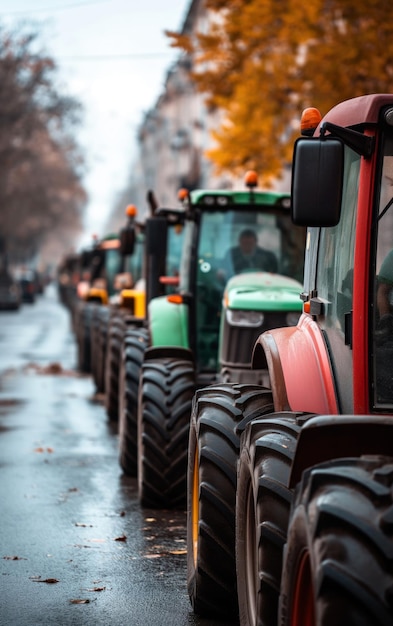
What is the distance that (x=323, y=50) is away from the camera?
22.0 meters

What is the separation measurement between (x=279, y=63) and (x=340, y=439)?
20160mm

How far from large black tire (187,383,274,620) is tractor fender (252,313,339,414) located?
18 cm

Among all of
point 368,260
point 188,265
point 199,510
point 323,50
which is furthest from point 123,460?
point 323,50

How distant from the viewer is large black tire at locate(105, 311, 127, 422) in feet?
49.6

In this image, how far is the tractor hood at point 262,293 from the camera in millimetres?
9961

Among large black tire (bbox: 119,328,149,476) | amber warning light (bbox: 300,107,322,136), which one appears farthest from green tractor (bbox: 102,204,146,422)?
amber warning light (bbox: 300,107,322,136)

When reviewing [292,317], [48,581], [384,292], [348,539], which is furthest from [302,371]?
[292,317]

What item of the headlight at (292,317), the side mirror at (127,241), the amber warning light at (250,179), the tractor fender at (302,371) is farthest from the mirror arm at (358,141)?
the side mirror at (127,241)

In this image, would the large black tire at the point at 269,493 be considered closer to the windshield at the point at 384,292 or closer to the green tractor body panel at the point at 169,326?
the windshield at the point at 384,292

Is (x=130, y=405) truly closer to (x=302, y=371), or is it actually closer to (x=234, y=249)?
(x=234, y=249)

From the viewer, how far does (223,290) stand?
1101 centimetres

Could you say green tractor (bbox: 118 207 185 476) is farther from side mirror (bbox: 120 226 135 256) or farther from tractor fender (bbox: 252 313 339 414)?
tractor fender (bbox: 252 313 339 414)

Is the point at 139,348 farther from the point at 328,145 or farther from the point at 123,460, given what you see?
the point at 328,145

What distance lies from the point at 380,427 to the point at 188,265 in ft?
21.8
